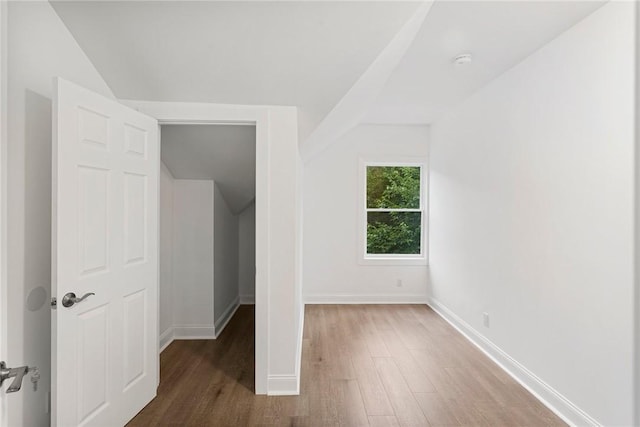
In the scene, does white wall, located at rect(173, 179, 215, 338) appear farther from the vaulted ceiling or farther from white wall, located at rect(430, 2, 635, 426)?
white wall, located at rect(430, 2, 635, 426)

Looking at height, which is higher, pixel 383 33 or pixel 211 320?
pixel 383 33

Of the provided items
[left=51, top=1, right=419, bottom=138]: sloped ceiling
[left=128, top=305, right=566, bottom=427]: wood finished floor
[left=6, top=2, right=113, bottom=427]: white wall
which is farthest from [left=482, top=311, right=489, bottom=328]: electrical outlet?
[left=6, top=2, right=113, bottom=427]: white wall

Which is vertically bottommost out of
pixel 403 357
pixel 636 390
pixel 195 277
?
pixel 403 357

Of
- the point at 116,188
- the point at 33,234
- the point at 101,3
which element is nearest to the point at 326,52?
the point at 101,3

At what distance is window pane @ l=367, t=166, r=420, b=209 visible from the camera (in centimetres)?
501

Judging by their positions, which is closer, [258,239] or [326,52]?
[326,52]

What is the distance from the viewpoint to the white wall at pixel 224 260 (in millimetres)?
3646

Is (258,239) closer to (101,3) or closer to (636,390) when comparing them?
(101,3)

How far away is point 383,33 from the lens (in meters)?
2.04

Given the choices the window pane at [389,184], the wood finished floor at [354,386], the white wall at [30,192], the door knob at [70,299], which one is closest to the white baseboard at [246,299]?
the wood finished floor at [354,386]

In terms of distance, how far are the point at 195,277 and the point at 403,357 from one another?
2.17 metres

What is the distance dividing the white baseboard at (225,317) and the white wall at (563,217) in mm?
2644

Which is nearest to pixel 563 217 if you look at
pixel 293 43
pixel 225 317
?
pixel 293 43

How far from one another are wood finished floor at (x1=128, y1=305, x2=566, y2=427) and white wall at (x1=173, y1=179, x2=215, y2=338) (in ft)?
0.67
